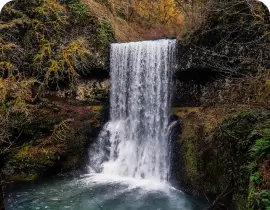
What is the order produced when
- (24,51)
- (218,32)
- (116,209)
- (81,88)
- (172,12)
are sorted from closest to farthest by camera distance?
(116,209) → (218,32) → (24,51) → (81,88) → (172,12)

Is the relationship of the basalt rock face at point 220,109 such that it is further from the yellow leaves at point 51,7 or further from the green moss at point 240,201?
Result: the yellow leaves at point 51,7

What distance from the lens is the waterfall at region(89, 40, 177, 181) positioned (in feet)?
37.1

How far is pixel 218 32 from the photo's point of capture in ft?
34.0

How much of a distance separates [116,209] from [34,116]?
5.13 metres

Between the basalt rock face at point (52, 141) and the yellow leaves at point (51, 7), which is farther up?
the yellow leaves at point (51, 7)

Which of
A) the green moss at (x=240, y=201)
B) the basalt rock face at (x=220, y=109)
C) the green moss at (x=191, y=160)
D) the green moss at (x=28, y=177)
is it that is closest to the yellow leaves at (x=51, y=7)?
the basalt rock face at (x=220, y=109)

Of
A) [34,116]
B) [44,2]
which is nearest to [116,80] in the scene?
[34,116]

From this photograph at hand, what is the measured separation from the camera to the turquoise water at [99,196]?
8656 millimetres

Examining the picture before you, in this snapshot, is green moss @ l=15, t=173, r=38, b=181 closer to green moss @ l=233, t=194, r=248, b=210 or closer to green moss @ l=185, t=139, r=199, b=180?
green moss @ l=185, t=139, r=199, b=180

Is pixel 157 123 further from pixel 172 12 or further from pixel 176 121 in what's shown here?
pixel 172 12

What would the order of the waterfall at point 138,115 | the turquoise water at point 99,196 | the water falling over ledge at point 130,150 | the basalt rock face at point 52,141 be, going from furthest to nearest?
the waterfall at point 138,115 → the basalt rock face at point 52,141 → the water falling over ledge at point 130,150 → the turquoise water at point 99,196

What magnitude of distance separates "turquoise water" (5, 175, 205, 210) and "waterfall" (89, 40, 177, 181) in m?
0.91

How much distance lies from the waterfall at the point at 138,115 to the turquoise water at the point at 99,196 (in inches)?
35.9

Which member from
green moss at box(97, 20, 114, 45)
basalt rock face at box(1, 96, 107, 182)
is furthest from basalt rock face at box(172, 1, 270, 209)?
basalt rock face at box(1, 96, 107, 182)
